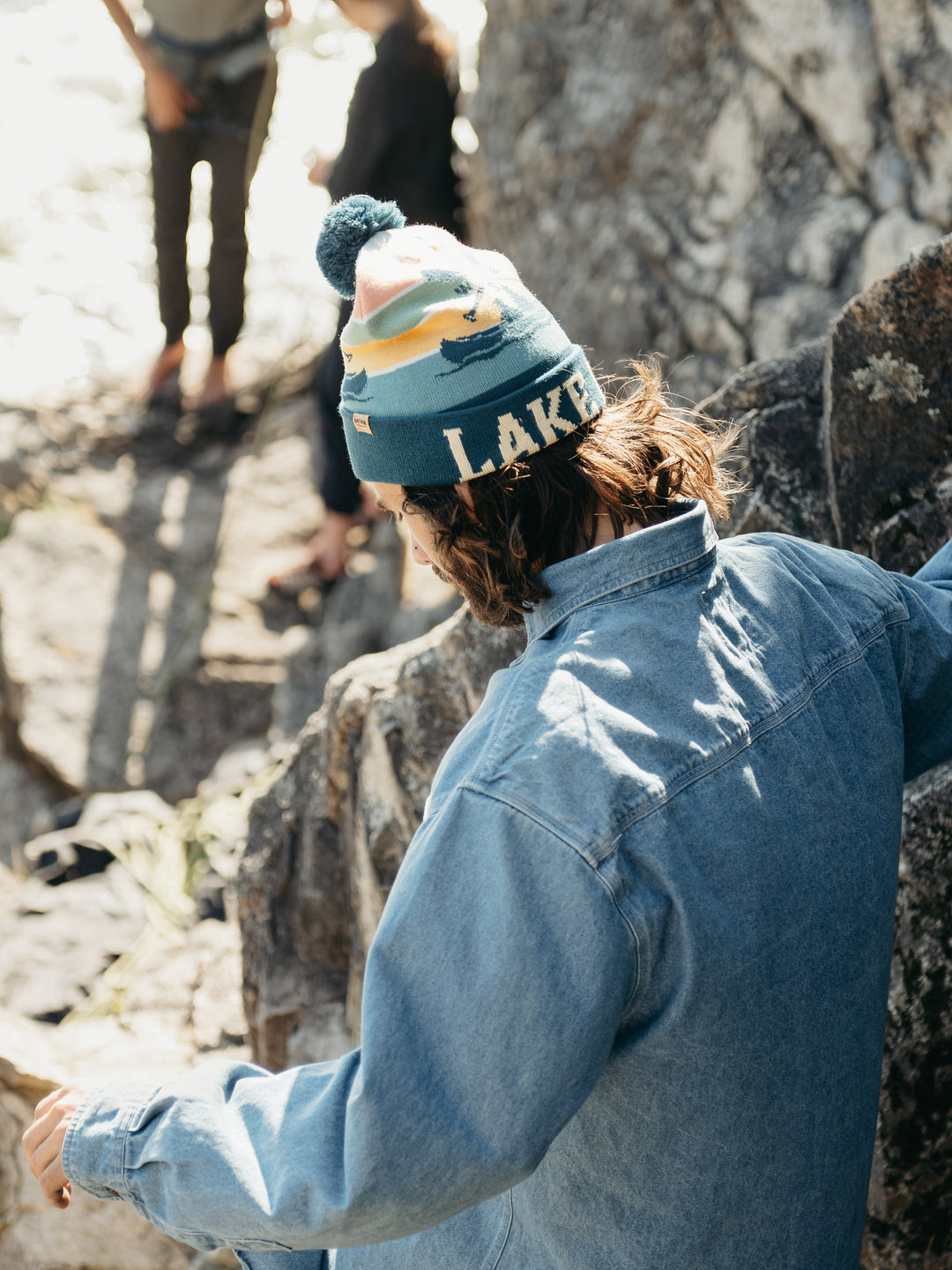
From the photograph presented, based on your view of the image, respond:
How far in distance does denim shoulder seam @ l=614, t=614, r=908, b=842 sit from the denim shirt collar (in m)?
0.16

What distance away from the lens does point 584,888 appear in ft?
2.60

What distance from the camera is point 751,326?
3115mm

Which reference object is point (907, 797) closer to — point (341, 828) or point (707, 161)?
point (341, 828)

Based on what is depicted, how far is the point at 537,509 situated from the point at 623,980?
0.45 metres

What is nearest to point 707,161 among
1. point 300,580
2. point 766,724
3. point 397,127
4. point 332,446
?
point 397,127

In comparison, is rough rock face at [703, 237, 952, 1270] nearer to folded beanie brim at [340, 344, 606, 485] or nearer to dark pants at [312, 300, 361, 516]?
folded beanie brim at [340, 344, 606, 485]

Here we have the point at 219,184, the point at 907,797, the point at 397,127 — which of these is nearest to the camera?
the point at 907,797

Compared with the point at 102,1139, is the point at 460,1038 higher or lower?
higher

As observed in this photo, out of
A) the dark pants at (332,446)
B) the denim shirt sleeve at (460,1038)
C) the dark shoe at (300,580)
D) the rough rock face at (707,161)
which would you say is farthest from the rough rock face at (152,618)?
the denim shirt sleeve at (460,1038)

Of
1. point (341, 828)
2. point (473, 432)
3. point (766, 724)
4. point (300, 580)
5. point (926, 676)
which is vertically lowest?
point (300, 580)

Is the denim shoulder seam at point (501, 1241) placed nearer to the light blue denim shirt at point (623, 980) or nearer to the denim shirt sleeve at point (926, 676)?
the light blue denim shirt at point (623, 980)

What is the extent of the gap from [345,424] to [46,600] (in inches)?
130

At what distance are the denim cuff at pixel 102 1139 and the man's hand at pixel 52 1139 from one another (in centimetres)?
3

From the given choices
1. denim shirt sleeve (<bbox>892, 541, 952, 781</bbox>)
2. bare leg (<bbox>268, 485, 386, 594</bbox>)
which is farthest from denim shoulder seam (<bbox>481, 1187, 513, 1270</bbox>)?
bare leg (<bbox>268, 485, 386, 594</bbox>)
